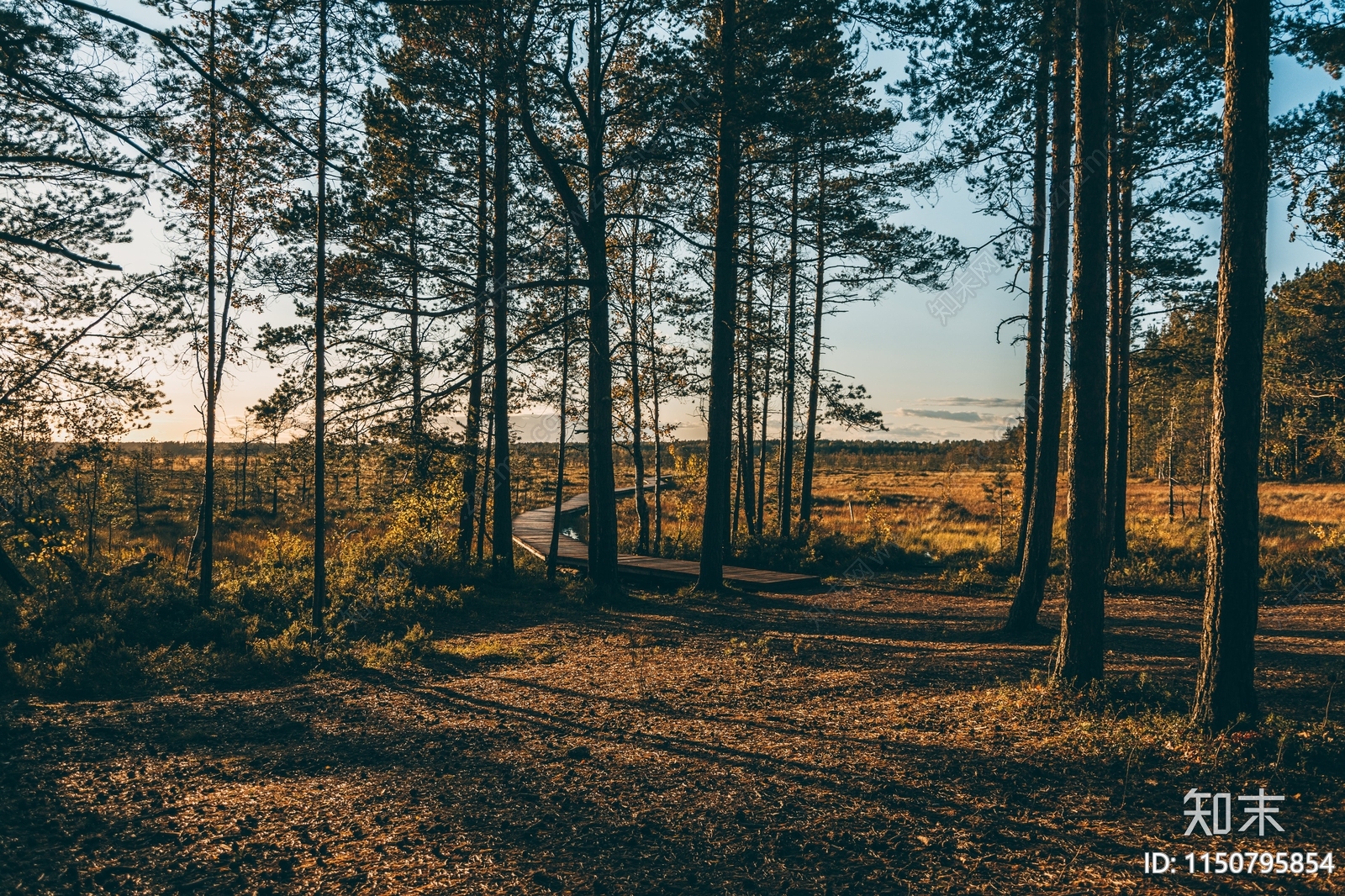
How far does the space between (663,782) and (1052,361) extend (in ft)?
22.4

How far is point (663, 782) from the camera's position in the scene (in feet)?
15.5

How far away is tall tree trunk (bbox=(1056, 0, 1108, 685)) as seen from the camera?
6.20 metres

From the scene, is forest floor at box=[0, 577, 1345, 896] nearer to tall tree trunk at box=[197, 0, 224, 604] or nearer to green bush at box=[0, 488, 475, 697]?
green bush at box=[0, 488, 475, 697]

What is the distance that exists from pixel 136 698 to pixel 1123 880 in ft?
26.4

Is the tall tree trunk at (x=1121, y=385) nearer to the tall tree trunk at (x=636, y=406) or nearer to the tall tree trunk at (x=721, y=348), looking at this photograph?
the tall tree trunk at (x=721, y=348)

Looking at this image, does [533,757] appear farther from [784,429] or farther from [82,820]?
[784,429]

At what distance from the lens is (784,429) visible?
19672 mm

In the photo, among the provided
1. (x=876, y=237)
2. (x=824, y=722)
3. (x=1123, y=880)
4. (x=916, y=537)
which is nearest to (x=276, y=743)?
(x=824, y=722)

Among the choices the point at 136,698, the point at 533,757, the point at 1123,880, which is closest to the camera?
the point at 1123,880

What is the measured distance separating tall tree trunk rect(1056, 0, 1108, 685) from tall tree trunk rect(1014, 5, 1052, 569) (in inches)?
105

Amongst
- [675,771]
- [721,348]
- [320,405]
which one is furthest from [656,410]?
[675,771]

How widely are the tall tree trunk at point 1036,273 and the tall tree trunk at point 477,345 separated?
7.79 meters

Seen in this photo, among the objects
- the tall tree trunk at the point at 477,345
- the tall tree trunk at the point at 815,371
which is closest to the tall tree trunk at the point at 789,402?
the tall tree trunk at the point at 815,371

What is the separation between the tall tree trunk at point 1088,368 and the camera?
620 cm
